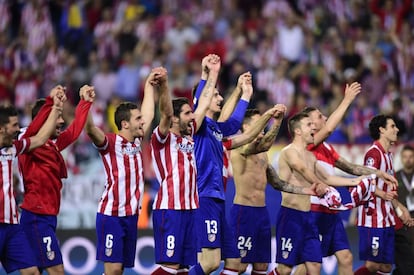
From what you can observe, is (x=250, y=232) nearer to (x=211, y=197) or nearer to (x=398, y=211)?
(x=211, y=197)

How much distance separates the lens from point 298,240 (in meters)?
13.6

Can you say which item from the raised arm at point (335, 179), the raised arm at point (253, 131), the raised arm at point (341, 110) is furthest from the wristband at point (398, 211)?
the raised arm at point (253, 131)

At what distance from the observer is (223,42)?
76.0ft

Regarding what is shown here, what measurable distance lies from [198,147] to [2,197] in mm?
2591

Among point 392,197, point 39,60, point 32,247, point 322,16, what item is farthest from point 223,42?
point 32,247

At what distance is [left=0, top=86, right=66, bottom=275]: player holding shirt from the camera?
37.0 ft

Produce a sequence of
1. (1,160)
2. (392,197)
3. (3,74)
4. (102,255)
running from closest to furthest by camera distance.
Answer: (1,160) < (102,255) < (392,197) < (3,74)

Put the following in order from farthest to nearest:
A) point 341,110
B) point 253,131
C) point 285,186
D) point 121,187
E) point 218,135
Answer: point 341,110, point 285,186, point 253,131, point 218,135, point 121,187

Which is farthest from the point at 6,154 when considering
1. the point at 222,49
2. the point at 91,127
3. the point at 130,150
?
the point at 222,49

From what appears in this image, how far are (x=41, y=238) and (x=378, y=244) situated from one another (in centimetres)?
462

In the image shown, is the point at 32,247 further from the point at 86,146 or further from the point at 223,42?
the point at 223,42

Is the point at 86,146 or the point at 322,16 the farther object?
the point at 322,16

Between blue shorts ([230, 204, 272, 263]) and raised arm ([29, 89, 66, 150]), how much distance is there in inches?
130

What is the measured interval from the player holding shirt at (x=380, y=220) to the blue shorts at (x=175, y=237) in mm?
2839
